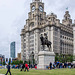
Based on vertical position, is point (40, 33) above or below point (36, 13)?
below

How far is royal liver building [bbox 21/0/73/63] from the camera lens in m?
87.6

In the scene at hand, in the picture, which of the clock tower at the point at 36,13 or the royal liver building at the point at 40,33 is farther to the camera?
the clock tower at the point at 36,13

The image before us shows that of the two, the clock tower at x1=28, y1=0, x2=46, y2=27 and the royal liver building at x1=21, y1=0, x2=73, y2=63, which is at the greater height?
the clock tower at x1=28, y1=0, x2=46, y2=27

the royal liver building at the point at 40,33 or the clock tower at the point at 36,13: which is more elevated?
the clock tower at the point at 36,13

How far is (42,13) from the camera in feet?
340

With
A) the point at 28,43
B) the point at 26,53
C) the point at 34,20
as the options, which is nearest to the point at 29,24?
the point at 34,20

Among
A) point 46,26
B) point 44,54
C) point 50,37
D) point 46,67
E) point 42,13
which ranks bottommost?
point 46,67

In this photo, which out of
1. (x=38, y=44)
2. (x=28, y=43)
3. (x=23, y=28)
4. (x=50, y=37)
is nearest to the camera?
(x=50, y=37)

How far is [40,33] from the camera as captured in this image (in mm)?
95250

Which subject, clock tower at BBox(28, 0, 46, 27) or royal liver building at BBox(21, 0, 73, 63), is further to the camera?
clock tower at BBox(28, 0, 46, 27)

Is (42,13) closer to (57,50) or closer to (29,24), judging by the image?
(29,24)

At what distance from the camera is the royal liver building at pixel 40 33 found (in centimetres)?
8762

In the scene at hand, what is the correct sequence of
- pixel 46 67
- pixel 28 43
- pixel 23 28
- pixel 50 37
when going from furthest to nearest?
pixel 23 28, pixel 28 43, pixel 50 37, pixel 46 67

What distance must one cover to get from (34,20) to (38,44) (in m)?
17.2
